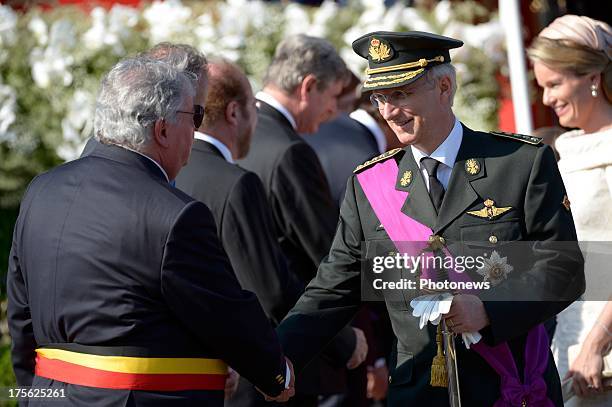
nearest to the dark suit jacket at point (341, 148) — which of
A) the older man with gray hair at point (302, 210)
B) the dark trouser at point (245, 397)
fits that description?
the older man with gray hair at point (302, 210)

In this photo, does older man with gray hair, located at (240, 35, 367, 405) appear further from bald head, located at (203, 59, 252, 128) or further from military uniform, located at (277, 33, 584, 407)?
military uniform, located at (277, 33, 584, 407)

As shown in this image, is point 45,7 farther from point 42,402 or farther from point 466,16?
point 42,402

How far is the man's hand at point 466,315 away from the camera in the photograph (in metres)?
3.05

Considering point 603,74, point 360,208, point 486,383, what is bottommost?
point 486,383

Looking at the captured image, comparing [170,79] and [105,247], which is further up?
[170,79]

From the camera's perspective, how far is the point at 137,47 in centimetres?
779

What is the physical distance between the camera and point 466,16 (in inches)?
302

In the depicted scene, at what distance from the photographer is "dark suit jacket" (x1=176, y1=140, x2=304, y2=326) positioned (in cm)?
425

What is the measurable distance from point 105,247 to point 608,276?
185 centimetres

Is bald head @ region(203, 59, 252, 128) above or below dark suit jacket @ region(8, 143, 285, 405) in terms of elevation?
above

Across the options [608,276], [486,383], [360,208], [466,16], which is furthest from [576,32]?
[466,16]

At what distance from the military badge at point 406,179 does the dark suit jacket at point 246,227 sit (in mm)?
961

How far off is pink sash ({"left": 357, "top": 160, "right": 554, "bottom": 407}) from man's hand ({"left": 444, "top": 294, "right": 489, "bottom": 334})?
12 cm

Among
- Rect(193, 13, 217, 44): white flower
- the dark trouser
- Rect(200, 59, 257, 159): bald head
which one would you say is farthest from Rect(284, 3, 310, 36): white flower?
the dark trouser
